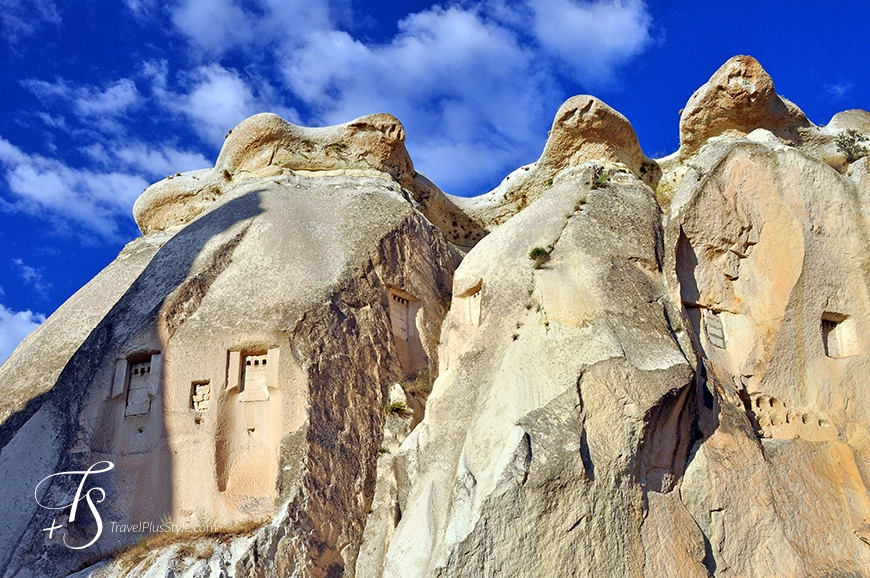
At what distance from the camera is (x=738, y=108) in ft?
44.3

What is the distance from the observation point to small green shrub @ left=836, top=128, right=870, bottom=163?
13500 mm

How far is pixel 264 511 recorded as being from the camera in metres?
9.85

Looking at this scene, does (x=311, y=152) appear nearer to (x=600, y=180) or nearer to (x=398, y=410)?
(x=600, y=180)

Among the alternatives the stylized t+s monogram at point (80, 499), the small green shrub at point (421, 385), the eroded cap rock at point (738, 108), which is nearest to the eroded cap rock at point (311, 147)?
the small green shrub at point (421, 385)

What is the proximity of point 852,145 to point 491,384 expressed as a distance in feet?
24.7

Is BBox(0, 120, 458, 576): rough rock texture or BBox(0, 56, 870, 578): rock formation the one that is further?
BBox(0, 120, 458, 576): rough rock texture

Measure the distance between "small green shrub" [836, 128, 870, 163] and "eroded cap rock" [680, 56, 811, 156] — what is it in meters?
0.55

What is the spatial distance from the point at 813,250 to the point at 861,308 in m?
0.92

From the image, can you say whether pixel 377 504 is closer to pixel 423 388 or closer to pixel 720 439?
pixel 423 388

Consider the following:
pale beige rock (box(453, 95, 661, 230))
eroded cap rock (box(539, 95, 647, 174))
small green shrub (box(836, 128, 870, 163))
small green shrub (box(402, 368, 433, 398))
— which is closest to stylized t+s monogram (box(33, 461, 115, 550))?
small green shrub (box(402, 368, 433, 398))

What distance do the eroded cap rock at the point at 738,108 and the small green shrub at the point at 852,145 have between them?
1.82 ft

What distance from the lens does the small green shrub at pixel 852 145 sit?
44.3ft

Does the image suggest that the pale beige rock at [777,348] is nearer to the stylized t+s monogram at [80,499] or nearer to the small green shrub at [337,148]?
the small green shrub at [337,148]

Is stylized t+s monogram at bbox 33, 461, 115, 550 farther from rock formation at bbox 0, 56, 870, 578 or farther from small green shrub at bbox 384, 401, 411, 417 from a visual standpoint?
small green shrub at bbox 384, 401, 411, 417
